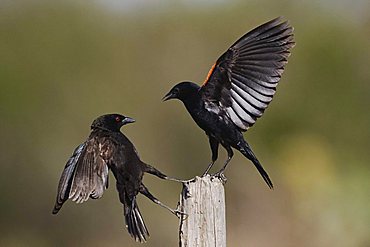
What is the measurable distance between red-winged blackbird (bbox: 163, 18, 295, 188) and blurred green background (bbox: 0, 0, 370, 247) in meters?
8.59

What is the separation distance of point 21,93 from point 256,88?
14.7m

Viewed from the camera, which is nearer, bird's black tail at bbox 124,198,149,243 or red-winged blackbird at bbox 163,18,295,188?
bird's black tail at bbox 124,198,149,243

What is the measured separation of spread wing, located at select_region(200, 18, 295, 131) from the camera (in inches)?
325

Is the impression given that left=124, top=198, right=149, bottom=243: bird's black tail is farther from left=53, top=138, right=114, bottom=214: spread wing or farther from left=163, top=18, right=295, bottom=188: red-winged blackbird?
left=163, top=18, right=295, bottom=188: red-winged blackbird

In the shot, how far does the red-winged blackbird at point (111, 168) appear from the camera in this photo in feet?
24.5

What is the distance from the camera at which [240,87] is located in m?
8.46

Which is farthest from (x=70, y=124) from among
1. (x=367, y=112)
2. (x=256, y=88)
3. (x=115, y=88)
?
(x=256, y=88)

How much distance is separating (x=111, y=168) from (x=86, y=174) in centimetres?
44

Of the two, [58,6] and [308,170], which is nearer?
[308,170]

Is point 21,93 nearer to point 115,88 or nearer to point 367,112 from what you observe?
point 115,88

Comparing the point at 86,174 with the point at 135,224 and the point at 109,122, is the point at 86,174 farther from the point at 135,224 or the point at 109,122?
the point at 109,122

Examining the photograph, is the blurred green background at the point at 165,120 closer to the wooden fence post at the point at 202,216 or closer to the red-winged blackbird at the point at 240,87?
the red-winged blackbird at the point at 240,87

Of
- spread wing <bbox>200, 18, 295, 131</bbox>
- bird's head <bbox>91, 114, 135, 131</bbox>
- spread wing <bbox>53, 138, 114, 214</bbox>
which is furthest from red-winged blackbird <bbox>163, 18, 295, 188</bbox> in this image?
spread wing <bbox>53, 138, 114, 214</bbox>

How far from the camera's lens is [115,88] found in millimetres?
21422
